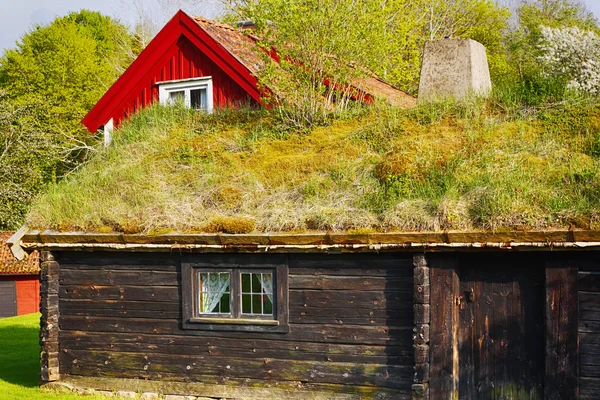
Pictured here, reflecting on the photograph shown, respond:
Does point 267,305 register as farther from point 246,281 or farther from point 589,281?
point 589,281

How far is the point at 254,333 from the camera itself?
11211 mm

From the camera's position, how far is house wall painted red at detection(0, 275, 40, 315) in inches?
1359

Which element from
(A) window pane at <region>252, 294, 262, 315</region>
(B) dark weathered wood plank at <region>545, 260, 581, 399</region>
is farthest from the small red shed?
(B) dark weathered wood plank at <region>545, 260, 581, 399</region>

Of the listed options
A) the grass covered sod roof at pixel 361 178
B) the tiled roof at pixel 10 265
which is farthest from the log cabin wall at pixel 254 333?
the tiled roof at pixel 10 265

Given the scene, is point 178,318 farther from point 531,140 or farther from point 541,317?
point 531,140

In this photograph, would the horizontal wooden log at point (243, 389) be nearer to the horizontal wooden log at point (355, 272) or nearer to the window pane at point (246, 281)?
the window pane at point (246, 281)

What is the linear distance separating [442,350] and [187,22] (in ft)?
38.3

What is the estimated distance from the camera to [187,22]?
18.6 meters

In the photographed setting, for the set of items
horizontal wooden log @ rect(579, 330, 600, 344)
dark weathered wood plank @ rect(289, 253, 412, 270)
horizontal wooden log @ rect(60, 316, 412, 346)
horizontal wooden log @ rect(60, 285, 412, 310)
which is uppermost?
dark weathered wood plank @ rect(289, 253, 412, 270)

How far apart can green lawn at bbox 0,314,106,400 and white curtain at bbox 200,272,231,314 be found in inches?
89.7

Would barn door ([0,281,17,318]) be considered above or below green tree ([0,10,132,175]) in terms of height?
below

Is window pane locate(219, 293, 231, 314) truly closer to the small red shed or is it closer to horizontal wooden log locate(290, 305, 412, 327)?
horizontal wooden log locate(290, 305, 412, 327)

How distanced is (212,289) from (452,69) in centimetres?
685

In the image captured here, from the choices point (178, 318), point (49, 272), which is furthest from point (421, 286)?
point (49, 272)
